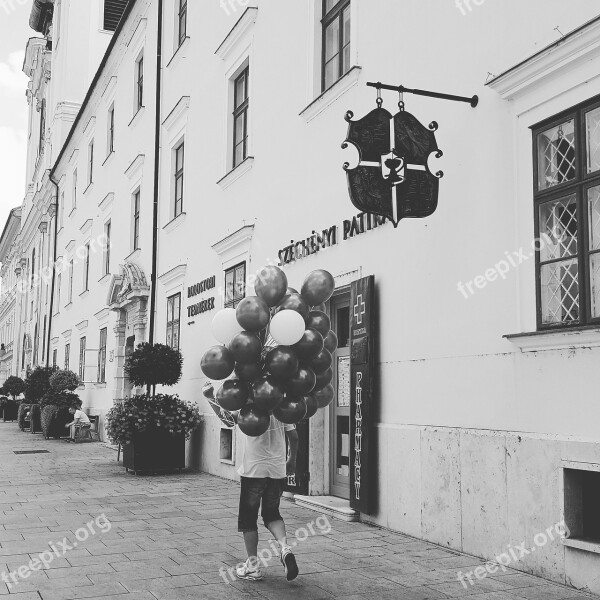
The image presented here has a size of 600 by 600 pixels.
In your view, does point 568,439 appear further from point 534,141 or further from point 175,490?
point 175,490

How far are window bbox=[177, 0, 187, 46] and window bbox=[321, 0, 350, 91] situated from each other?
6668mm

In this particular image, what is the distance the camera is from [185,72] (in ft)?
52.5

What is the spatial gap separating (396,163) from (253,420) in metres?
2.71

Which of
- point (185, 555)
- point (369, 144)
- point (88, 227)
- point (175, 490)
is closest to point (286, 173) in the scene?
point (369, 144)

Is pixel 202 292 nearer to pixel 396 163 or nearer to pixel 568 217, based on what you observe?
pixel 396 163

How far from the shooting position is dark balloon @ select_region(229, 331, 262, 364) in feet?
18.9

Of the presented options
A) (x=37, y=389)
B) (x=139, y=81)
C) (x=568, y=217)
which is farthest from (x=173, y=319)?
(x=37, y=389)

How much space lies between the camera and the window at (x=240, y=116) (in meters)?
13.0

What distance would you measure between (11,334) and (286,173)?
4761 centimetres

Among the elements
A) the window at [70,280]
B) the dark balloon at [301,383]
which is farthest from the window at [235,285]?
the window at [70,280]

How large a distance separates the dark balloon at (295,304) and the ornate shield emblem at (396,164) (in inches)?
48.7

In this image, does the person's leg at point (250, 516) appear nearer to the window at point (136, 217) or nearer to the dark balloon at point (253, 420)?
the dark balloon at point (253, 420)

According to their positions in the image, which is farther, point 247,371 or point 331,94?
point 331,94

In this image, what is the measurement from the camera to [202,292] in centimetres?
1415
